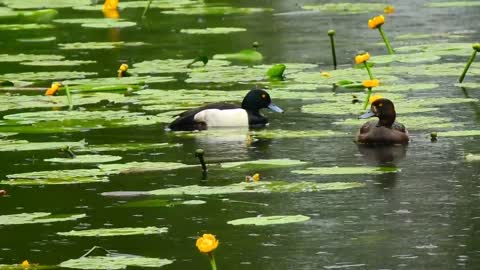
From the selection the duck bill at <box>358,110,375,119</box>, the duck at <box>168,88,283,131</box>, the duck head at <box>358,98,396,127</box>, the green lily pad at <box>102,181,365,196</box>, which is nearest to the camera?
the green lily pad at <box>102,181,365,196</box>

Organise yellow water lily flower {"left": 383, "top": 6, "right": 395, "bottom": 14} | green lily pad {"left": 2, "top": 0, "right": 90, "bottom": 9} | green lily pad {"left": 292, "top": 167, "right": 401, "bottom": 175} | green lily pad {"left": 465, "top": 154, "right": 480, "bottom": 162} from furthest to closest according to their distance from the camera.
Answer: green lily pad {"left": 2, "top": 0, "right": 90, "bottom": 9} < yellow water lily flower {"left": 383, "top": 6, "right": 395, "bottom": 14} < green lily pad {"left": 465, "top": 154, "right": 480, "bottom": 162} < green lily pad {"left": 292, "top": 167, "right": 401, "bottom": 175}

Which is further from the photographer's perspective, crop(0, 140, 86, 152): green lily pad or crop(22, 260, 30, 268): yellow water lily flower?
crop(0, 140, 86, 152): green lily pad

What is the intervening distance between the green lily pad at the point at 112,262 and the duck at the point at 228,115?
3.89m

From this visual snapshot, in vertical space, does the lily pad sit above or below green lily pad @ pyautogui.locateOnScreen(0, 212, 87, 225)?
above

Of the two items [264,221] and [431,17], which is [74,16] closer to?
[431,17]

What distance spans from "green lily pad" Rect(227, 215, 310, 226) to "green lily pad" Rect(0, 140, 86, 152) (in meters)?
2.57

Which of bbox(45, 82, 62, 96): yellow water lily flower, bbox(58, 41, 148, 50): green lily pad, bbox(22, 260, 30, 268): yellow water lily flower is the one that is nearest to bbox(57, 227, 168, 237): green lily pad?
bbox(22, 260, 30, 268): yellow water lily flower

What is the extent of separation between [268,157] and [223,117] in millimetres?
1487

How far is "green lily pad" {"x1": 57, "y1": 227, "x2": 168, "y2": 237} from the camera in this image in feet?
24.8

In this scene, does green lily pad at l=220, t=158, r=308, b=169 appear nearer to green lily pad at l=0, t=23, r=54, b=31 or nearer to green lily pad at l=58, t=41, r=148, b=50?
green lily pad at l=58, t=41, r=148, b=50

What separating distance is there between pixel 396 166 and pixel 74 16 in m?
10.7

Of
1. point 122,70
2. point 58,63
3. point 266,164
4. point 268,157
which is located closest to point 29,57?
point 58,63

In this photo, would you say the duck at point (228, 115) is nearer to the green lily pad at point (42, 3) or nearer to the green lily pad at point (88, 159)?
the green lily pad at point (88, 159)

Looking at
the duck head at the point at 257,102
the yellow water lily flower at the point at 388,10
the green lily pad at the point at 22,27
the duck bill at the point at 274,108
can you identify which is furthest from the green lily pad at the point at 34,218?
the yellow water lily flower at the point at 388,10
